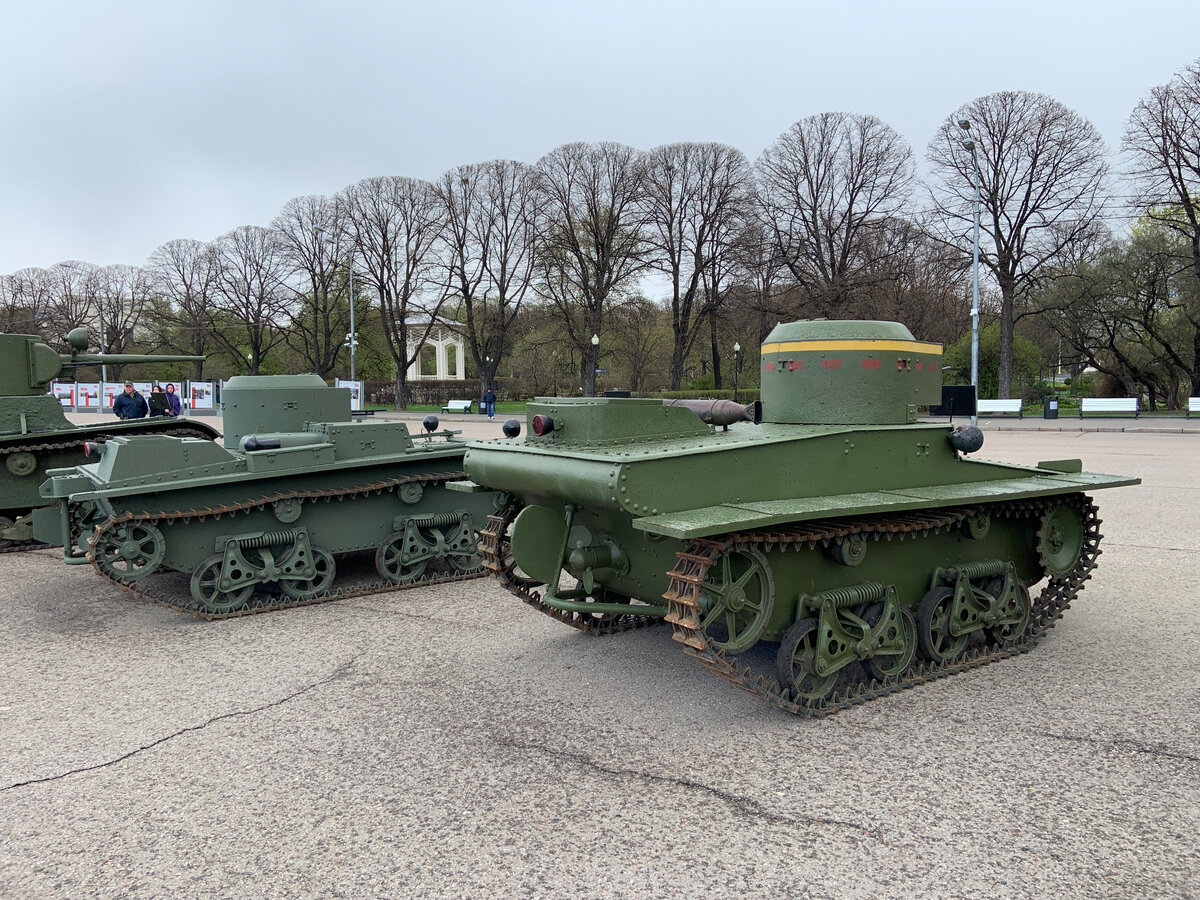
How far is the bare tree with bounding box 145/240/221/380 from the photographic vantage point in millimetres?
49531

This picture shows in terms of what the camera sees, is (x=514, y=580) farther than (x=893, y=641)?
Yes

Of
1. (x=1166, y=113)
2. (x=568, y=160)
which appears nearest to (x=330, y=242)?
(x=568, y=160)

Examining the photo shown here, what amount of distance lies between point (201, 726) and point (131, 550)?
301 centimetres

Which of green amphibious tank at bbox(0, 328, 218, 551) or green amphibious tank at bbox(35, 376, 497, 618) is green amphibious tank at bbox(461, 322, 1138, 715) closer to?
green amphibious tank at bbox(35, 376, 497, 618)

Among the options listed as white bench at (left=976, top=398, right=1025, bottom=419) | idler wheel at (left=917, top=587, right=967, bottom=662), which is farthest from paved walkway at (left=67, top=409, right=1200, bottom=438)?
idler wheel at (left=917, top=587, right=967, bottom=662)

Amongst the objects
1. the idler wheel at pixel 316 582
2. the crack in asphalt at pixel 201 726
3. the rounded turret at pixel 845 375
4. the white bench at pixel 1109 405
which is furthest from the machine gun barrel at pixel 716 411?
the white bench at pixel 1109 405

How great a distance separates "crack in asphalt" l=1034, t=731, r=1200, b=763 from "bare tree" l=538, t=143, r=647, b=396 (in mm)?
34694

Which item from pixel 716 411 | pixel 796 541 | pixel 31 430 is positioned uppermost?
pixel 716 411

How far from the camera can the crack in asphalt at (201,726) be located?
4.89m

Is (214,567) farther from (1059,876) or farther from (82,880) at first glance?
(1059,876)

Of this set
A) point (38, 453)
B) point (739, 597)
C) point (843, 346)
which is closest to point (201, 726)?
point (739, 597)

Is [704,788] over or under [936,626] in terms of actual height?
under

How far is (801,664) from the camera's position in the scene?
5797mm

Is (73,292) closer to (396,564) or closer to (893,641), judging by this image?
(396,564)
